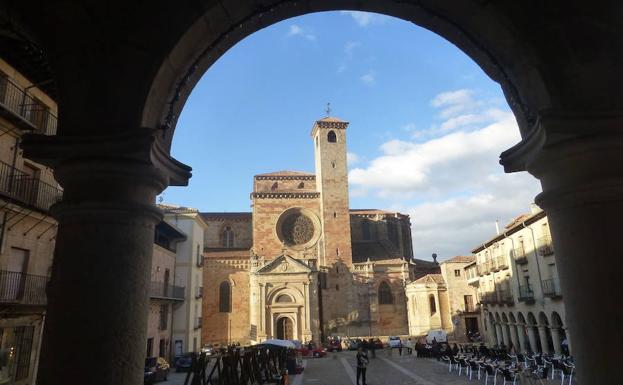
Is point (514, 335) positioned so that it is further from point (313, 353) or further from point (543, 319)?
point (313, 353)

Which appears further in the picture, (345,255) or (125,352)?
(345,255)

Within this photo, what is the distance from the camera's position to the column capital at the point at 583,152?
8.74ft

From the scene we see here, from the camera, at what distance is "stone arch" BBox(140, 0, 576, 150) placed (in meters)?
2.90

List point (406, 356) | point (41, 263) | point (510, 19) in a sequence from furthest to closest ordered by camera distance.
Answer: point (406, 356)
point (41, 263)
point (510, 19)

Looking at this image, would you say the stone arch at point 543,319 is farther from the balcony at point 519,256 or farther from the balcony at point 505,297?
the balcony at point 505,297

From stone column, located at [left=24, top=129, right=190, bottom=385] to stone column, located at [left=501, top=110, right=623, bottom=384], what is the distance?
262cm

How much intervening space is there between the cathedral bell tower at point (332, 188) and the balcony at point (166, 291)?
1698cm

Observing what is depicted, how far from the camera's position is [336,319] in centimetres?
3778

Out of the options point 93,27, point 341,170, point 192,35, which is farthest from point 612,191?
point 341,170

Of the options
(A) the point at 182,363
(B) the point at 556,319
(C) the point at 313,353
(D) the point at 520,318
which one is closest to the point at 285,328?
(C) the point at 313,353

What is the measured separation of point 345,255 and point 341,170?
853cm

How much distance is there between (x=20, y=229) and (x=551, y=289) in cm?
2058

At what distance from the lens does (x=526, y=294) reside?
22672 mm

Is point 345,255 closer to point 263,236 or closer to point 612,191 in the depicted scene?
point 263,236
